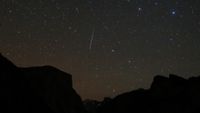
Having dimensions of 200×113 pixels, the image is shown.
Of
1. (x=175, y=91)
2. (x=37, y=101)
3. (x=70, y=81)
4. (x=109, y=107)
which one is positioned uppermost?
(x=37, y=101)

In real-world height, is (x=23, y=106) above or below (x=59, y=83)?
above

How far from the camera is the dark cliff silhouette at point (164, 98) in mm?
36188

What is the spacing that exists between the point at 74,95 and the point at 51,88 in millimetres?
5168

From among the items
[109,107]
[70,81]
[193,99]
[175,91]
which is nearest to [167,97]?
[175,91]

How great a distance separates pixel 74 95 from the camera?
43781 millimetres

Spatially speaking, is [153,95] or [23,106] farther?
[153,95]

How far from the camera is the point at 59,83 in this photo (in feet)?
137

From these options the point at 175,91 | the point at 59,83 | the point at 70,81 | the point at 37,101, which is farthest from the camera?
the point at 70,81

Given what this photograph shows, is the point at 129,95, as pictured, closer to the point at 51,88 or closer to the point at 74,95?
the point at 74,95

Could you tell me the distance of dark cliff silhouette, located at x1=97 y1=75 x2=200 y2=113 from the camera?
3619 centimetres

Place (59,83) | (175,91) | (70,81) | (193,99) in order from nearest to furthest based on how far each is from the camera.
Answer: (193,99), (175,91), (59,83), (70,81)

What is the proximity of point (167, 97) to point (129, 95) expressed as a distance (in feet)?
27.2

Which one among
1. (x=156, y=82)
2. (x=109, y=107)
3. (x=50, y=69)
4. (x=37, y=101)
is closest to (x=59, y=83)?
(x=50, y=69)

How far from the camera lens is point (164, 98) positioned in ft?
130
